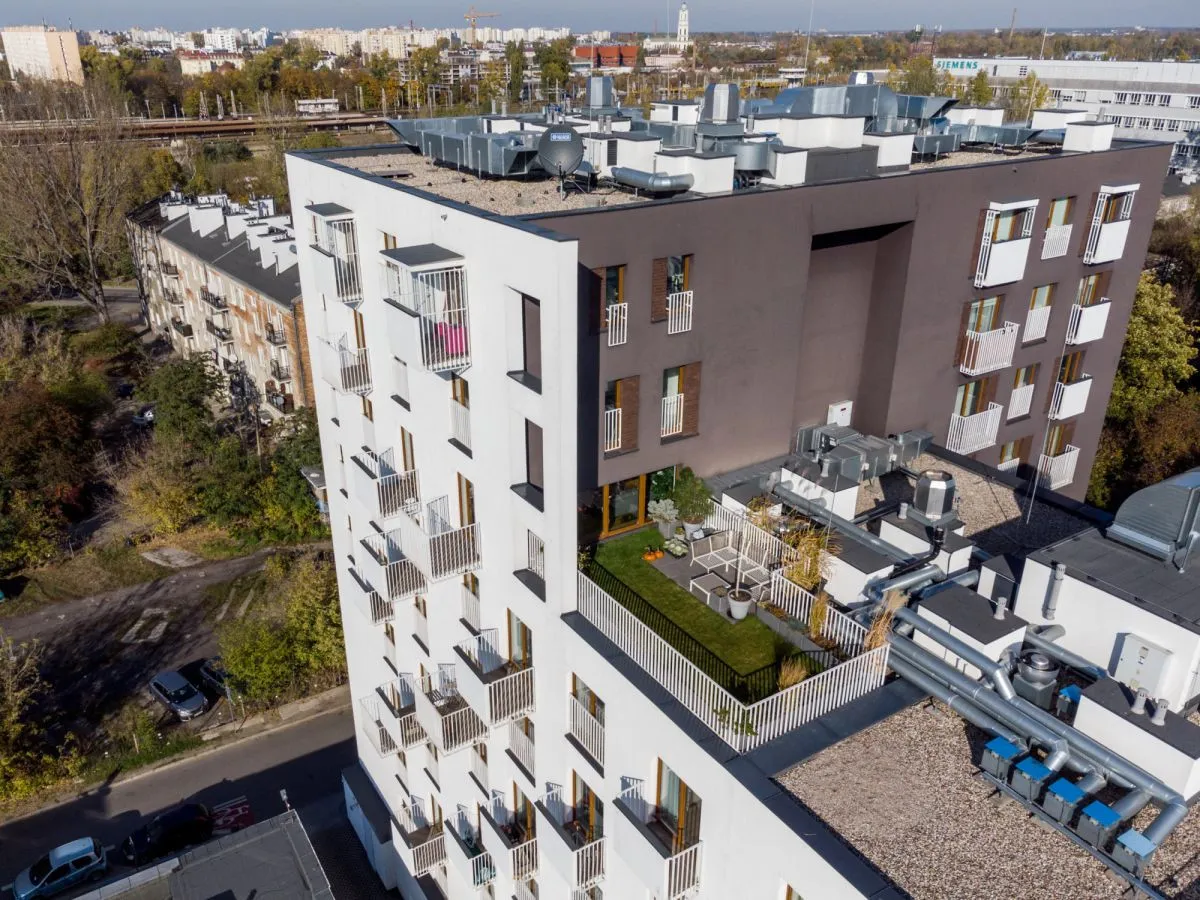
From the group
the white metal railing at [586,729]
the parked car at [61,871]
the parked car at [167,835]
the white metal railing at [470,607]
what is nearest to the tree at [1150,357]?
the white metal railing at [470,607]

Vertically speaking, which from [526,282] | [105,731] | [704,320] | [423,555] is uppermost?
[526,282]

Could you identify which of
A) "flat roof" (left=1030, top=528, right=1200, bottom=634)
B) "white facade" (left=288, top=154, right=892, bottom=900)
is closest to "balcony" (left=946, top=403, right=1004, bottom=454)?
"flat roof" (left=1030, top=528, right=1200, bottom=634)

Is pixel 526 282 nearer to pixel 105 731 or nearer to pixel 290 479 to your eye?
pixel 105 731

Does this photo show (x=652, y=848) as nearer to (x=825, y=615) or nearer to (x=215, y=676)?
(x=825, y=615)


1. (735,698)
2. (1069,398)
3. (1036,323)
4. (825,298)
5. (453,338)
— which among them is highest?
(453,338)

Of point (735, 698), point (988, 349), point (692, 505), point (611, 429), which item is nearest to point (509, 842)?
point (692, 505)

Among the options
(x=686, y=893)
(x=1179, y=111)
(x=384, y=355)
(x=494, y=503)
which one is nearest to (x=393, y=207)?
(x=384, y=355)

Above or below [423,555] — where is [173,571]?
below
